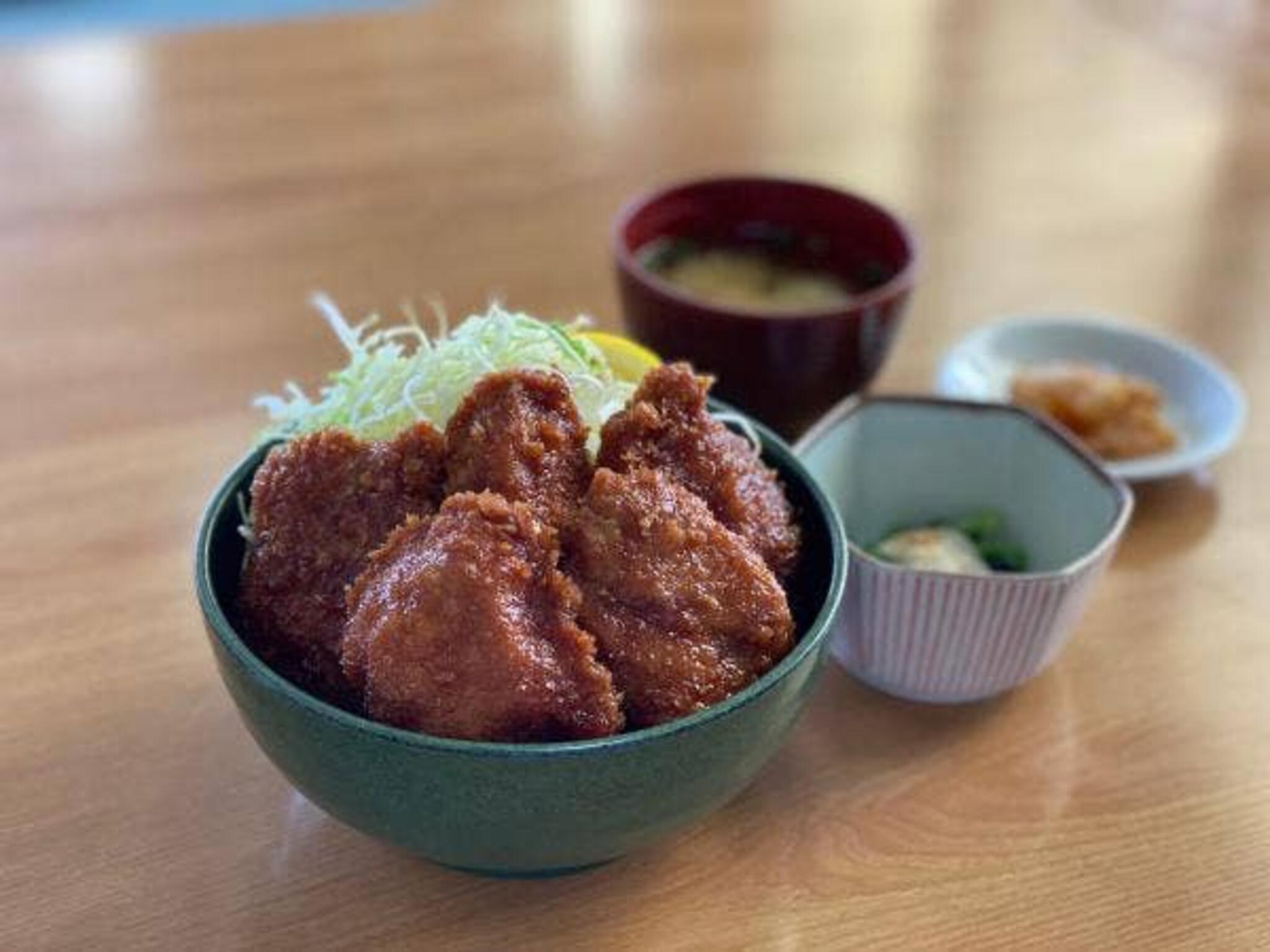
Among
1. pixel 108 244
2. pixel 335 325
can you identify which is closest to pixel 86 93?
pixel 108 244

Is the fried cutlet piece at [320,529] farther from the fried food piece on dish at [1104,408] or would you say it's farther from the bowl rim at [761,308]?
the fried food piece on dish at [1104,408]

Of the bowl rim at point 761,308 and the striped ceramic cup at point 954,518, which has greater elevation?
the bowl rim at point 761,308

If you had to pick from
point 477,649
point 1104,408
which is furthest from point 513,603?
point 1104,408

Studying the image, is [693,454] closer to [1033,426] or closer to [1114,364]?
[1033,426]

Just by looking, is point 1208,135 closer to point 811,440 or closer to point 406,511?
point 811,440

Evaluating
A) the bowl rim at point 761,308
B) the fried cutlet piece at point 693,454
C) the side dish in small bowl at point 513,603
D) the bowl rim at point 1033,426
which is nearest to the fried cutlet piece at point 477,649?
the side dish in small bowl at point 513,603

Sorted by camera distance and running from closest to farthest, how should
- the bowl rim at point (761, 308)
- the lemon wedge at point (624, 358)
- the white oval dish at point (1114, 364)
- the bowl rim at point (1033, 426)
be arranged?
the bowl rim at point (1033, 426), the lemon wedge at point (624, 358), the bowl rim at point (761, 308), the white oval dish at point (1114, 364)
